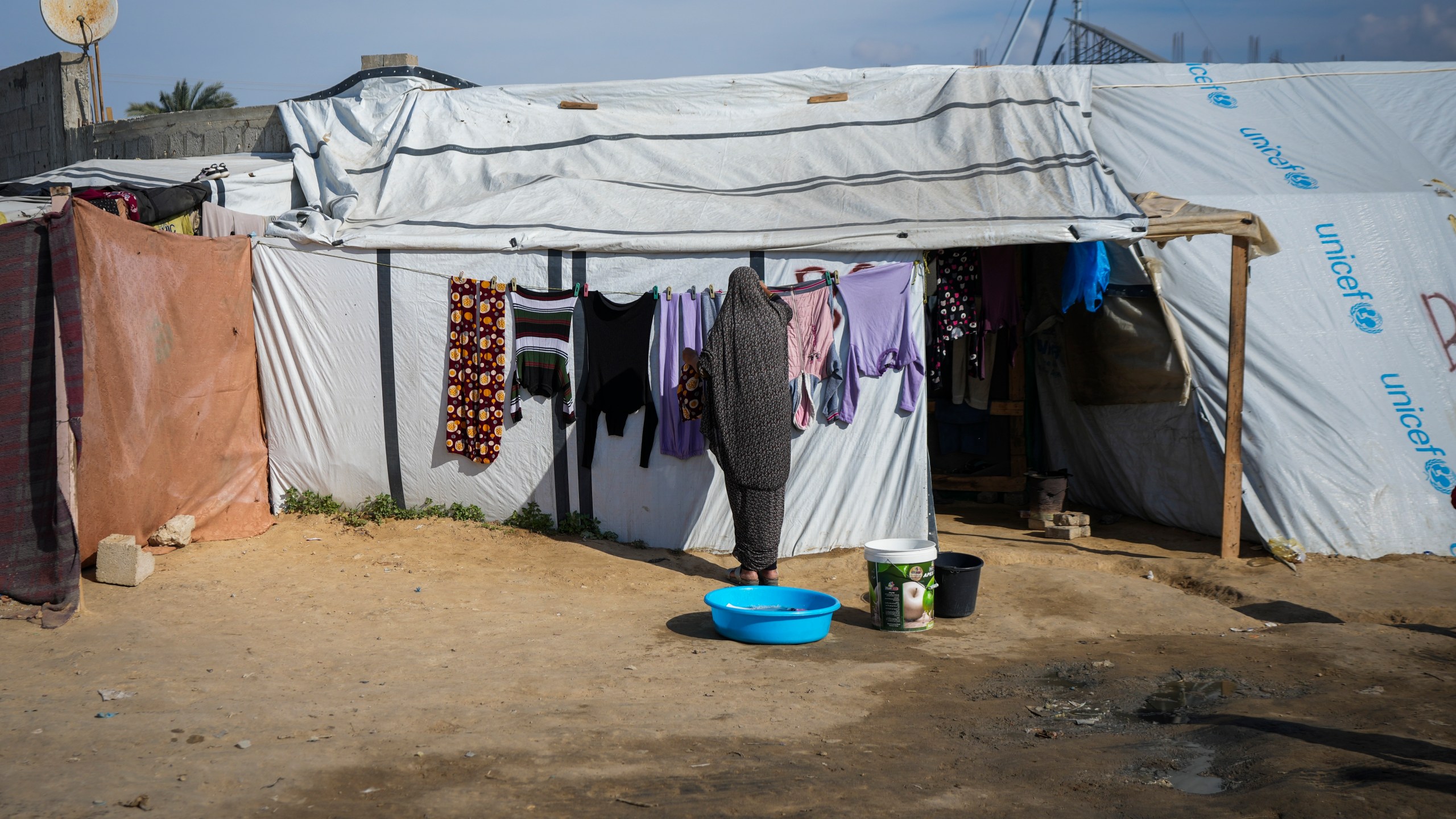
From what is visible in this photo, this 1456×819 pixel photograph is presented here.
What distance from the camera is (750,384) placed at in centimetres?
534

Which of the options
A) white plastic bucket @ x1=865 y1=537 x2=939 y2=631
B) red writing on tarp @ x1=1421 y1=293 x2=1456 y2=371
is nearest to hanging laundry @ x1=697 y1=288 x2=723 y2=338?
white plastic bucket @ x1=865 y1=537 x2=939 y2=631

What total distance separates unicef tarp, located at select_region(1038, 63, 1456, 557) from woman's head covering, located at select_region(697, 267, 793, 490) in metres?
2.84

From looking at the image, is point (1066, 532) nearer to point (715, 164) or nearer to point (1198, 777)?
point (715, 164)

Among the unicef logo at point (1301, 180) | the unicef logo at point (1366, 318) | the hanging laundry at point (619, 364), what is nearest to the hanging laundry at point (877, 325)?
the hanging laundry at point (619, 364)

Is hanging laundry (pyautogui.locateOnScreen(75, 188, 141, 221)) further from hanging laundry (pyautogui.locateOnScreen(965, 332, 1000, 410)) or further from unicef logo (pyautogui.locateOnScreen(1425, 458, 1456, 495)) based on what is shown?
unicef logo (pyautogui.locateOnScreen(1425, 458, 1456, 495))

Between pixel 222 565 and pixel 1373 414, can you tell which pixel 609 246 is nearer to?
pixel 222 565

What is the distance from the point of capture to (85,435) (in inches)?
194

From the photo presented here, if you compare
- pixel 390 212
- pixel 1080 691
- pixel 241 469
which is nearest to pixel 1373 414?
pixel 1080 691

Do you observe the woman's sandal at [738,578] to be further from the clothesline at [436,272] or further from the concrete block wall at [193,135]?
the concrete block wall at [193,135]

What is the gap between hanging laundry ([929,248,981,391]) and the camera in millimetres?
6930

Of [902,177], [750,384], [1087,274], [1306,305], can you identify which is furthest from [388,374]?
[1306,305]

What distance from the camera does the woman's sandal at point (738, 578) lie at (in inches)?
217

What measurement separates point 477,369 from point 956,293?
3.31m

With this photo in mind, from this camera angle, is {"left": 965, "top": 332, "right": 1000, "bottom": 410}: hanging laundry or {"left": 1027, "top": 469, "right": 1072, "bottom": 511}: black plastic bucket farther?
{"left": 965, "top": 332, "right": 1000, "bottom": 410}: hanging laundry
